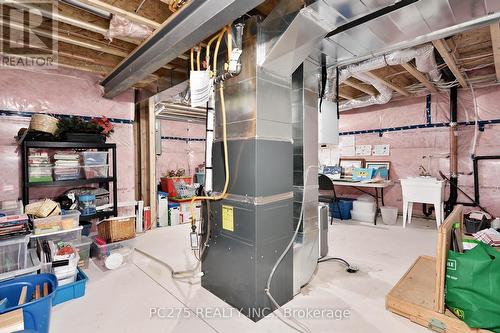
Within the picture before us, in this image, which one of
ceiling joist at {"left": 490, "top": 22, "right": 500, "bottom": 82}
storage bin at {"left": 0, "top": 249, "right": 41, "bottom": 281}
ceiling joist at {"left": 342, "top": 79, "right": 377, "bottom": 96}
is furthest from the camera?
ceiling joist at {"left": 342, "top": 79, "right": 377, "bottom": 96}

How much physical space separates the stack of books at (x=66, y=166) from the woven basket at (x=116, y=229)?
0.69 metres

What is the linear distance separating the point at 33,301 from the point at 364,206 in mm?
4778

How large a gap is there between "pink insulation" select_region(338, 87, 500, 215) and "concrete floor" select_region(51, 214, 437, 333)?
2.00 m

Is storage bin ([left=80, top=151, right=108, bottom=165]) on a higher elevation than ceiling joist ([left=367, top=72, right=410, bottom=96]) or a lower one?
lower

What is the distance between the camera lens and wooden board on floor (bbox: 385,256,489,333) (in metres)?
1.69

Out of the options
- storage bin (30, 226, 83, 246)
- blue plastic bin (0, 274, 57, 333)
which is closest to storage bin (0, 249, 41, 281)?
blue plastic bin (0, 274, 57, 333)

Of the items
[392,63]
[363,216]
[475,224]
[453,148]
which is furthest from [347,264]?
[453,148]

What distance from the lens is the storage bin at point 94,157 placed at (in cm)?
316

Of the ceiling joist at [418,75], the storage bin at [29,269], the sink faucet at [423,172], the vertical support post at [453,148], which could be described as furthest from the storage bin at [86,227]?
the vertical support post at [453,148]

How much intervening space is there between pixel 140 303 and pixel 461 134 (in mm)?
5575

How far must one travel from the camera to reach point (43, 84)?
10.7 feet

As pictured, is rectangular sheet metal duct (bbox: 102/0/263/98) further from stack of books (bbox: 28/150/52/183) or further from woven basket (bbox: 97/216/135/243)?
woven basket (bbox: 97/216/135/243)

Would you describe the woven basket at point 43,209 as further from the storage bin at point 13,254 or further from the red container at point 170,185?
the red container at point 170,185

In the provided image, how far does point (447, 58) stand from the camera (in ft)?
9.87
